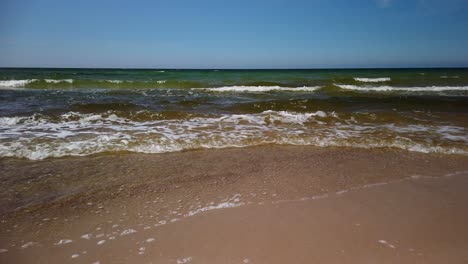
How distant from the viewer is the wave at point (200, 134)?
535cm

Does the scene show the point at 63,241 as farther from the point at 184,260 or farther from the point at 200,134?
the point at 200,134

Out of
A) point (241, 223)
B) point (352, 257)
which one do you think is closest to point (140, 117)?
point (241, 223)

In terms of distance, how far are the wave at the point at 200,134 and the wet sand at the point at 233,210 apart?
71 centimetres

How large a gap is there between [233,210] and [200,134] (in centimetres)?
361

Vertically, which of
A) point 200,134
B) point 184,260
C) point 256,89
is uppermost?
point 256,89

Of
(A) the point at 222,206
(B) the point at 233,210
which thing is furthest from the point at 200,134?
(B) the point at 233,210

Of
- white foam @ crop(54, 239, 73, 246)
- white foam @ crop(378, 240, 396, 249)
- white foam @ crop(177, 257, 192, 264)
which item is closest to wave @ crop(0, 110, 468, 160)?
white foam @ crop(54, 239, 73, 246)

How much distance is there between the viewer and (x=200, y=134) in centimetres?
646

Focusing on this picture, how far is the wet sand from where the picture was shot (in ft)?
7.65

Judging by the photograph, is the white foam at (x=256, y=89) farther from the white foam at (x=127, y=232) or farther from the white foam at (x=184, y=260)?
the white foam at (x=184, y=260)

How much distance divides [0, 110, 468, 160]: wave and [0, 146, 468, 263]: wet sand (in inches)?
28.1

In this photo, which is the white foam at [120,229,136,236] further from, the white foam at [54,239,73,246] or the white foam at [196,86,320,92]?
the white foam at [196,86,320,92]

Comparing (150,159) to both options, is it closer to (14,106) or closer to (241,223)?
(241,223)

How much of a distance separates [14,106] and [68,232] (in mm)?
10539
